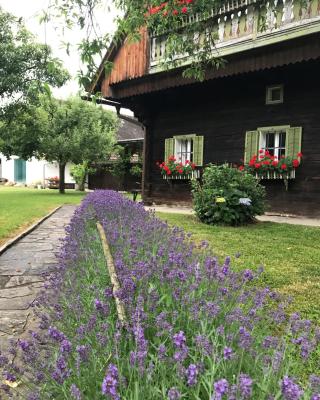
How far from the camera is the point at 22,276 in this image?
4.74m

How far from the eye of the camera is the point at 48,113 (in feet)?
72.8

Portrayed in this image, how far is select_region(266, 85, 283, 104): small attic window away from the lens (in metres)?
10.8

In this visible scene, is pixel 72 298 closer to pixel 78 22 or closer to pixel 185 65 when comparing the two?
pixel 78 22

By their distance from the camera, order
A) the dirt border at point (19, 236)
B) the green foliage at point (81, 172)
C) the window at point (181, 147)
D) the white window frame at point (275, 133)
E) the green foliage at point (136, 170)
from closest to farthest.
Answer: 1. the dirt border at point (19, 236)
2. the white window frame at point (275, 133)
3. the window at point (181, 147)
4. the green foliage at point (136, 170)
5. the green foliage at point (81, 172)

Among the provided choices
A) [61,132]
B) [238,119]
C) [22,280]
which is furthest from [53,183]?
[22,280]

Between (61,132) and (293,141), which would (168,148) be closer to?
(293,141)

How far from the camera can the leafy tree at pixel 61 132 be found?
70.7 feet

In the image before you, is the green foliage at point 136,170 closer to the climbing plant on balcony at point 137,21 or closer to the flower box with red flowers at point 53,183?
the flower box with red flowers at point 53,183

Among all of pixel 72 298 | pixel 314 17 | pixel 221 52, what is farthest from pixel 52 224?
pixel 314 17

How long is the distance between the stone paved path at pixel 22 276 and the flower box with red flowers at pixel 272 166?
5.65 m

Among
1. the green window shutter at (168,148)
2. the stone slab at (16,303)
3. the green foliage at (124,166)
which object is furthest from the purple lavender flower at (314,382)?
the green foliage at (124,166)

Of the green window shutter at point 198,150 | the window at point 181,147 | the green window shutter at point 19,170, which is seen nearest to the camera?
the green window shutter at point 198,150

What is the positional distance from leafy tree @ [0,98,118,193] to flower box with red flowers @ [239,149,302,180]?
12.2 meters

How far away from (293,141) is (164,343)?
9.48 meters
